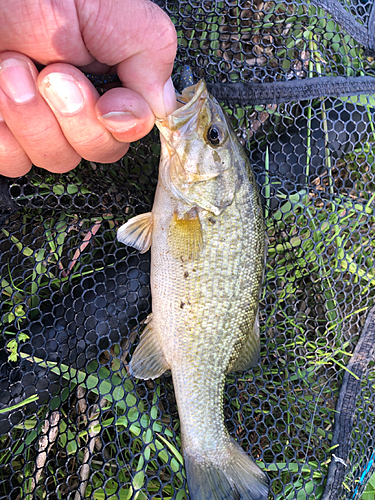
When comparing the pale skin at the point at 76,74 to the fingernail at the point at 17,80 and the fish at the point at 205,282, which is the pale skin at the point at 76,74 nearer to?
the fingernail at the point at 17,80

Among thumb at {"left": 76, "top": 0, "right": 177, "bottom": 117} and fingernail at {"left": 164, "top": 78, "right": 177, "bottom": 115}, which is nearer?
thumb at {"left": 76, "top": 0, "right": 177, "bottom": 117}

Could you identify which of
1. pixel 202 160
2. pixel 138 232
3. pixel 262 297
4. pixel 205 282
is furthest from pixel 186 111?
pixel 262 297

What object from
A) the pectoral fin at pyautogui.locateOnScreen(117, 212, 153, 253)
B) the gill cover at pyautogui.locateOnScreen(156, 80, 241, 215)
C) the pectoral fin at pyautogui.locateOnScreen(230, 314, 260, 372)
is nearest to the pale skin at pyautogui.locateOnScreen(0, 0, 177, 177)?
the gill cover at pyautogui.locateOnScreen(156, 80, 241, 215)

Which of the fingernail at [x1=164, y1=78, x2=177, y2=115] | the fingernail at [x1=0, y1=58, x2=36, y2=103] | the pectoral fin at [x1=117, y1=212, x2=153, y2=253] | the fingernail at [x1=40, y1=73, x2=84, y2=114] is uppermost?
the fingernail at [x1=0, y1=58, x2=36, y2=103]

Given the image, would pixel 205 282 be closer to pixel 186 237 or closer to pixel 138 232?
pixel 186 237

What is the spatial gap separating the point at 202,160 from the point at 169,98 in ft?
1.32

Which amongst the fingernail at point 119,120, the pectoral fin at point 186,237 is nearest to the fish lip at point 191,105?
the fingernail at point 119,120

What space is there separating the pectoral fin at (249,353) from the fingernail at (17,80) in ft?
5.65

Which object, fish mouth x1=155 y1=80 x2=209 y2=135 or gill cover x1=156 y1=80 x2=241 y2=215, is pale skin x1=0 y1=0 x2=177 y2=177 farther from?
gill cover x1=156 y1=80 x2=241 y2=215

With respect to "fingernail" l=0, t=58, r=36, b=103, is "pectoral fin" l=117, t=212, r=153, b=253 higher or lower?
lower

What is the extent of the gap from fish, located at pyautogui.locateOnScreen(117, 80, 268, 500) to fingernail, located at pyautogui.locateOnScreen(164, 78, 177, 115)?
0.12m

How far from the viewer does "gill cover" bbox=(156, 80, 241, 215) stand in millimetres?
2021

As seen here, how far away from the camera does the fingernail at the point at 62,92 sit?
5.04 feet

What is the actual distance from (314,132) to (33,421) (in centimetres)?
281
